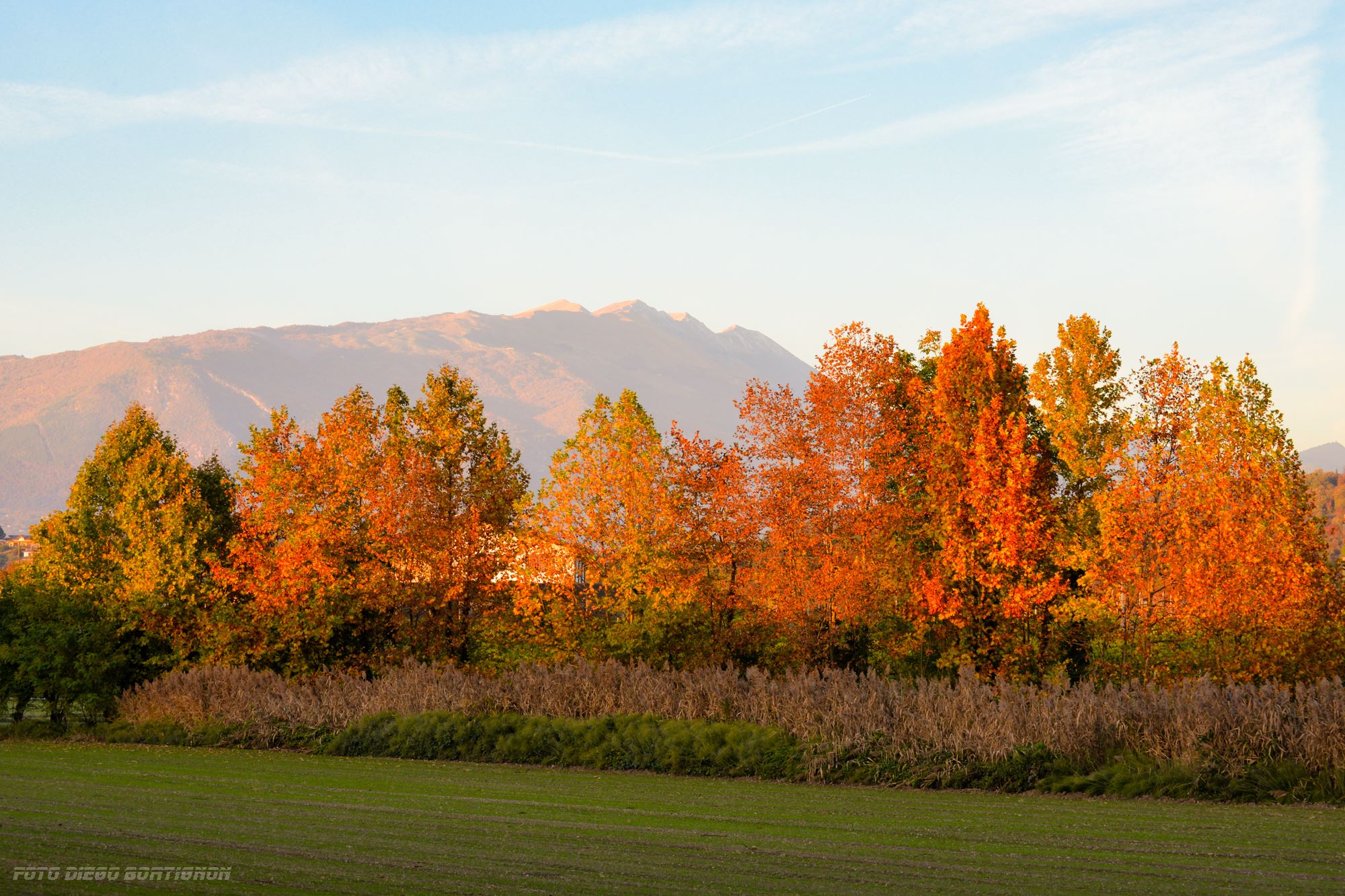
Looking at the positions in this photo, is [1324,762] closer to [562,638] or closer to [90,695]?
[562,638]

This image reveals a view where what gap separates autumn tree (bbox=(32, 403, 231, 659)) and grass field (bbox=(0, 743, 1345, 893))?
1919cm

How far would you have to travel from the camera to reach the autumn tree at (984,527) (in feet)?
106

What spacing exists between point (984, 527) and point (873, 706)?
15.0 metres

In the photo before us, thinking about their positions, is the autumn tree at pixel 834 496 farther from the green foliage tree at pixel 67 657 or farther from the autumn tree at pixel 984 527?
the green foliage tree at pixel 67 657

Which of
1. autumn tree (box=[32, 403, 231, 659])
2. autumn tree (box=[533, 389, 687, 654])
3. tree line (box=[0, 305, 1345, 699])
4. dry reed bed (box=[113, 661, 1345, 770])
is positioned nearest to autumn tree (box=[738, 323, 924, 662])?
tree line (box=[0, 305, 1345, 699])

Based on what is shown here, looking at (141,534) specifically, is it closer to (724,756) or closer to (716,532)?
(716,532)

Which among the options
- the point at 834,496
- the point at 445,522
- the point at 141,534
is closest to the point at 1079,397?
the point at 834,496

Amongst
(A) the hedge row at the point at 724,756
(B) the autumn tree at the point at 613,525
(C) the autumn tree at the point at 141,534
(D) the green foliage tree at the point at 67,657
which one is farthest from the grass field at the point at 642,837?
(C) the autumn tree at the point at 141,534

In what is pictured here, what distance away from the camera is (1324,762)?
1535cm

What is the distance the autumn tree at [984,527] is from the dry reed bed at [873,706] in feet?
34.1

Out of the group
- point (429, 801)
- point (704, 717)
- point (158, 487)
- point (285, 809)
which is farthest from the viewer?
point (158, 487)

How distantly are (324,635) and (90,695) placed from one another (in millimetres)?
6298

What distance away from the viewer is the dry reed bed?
16.1 metres

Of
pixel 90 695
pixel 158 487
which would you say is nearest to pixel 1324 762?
pixel 90 695
